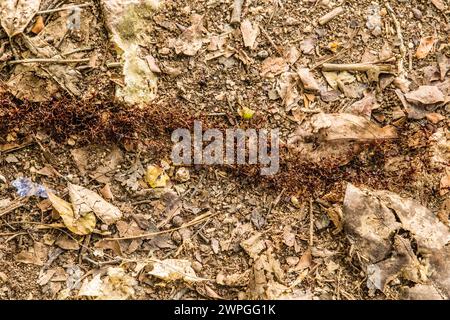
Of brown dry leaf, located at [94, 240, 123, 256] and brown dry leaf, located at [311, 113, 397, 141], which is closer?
brown dry leaf, located at [94, 240, 123, 256]

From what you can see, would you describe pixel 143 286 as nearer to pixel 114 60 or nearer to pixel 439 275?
pixel 114 60

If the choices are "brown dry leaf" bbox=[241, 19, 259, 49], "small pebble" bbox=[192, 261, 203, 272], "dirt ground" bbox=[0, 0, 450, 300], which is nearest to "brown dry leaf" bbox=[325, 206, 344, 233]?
"dirt ground" bbox=[0, 0, 450, 300]

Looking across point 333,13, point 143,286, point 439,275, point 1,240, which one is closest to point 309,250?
point 439,275

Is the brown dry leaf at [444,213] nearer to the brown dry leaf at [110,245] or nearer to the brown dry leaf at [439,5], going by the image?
the brown dry leaf at [439,5]

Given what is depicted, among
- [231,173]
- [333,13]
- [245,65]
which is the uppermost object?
[333,13]

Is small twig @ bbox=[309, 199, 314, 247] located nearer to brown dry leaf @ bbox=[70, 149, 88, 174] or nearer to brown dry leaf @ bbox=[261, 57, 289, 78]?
brown dry leaf @ bbox=[261, 57, 289, 78]

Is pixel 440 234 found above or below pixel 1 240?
below

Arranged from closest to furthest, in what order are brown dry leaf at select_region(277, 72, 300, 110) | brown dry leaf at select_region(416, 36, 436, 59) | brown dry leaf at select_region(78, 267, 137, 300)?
1. brown dry leaf at select_region(78, 267, 137, 300)
2. brown dry leaf at select_region(277, 72, 300, 110)
3. brown dry leaf at select_region(416, 36, 436, 59)
